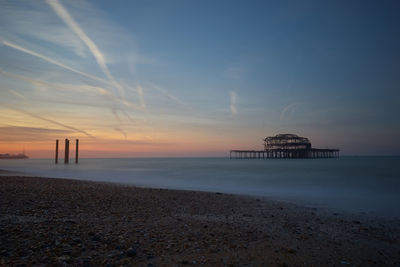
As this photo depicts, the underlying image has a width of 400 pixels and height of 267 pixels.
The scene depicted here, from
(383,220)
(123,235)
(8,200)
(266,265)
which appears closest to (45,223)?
(123,235)

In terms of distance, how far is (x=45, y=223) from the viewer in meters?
5.42

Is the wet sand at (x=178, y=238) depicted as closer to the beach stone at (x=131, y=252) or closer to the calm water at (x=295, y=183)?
the beach stone at (x=131, y=252)

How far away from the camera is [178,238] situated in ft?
16.5

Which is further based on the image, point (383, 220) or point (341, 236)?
point (383, 220)

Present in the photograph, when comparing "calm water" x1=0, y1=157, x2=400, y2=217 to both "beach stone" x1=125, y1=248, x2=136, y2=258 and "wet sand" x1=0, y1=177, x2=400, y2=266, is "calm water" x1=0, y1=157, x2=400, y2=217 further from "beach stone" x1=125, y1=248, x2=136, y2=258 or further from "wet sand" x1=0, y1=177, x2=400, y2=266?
"beach stone" x1=125, y1=248, x2=136, y2=258

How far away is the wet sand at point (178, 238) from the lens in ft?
13.2

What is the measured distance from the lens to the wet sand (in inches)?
158

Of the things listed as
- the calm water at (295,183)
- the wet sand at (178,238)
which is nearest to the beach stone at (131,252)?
the wet sand at (178,238)

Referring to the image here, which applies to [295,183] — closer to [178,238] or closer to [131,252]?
[178,238]

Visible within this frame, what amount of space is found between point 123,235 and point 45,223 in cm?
198

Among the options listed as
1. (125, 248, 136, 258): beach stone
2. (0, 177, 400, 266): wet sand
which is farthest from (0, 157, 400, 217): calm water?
(125, 248, 136, 258): beach stone

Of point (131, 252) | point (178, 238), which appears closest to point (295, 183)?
point (178, 238)

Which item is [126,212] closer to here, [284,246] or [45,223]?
[45,223]

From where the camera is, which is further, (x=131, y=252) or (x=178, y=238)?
(x=178, y=238)
